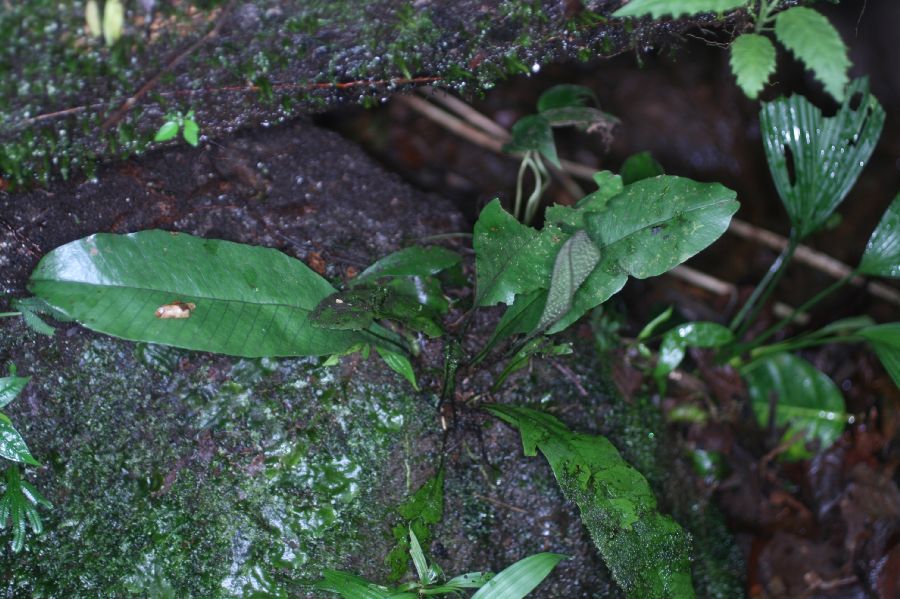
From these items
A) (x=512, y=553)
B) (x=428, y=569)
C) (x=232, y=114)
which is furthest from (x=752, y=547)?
(x=232, y=114)

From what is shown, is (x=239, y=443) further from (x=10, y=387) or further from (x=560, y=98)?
(x=560, y=98)

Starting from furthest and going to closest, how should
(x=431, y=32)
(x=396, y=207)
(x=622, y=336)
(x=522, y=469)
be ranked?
1. (x=622, y=336)
2. (x=396, y=207)
3. (x=522, y=469)
4. (x=431, y=32)

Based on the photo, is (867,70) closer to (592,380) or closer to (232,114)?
(592,380)

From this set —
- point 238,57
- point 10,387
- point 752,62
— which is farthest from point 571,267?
point 10,387

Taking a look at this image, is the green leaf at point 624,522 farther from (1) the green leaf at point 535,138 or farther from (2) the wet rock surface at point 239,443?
(1) the green leaf at point 535,138

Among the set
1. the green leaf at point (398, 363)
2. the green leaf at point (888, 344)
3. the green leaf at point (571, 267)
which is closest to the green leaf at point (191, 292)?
the green leaf at point (398, 363)

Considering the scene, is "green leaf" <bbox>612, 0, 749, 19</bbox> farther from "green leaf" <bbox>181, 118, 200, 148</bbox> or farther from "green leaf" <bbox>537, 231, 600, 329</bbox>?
"green leaf" <bbox>181, 118, 200, 148</bbox>
